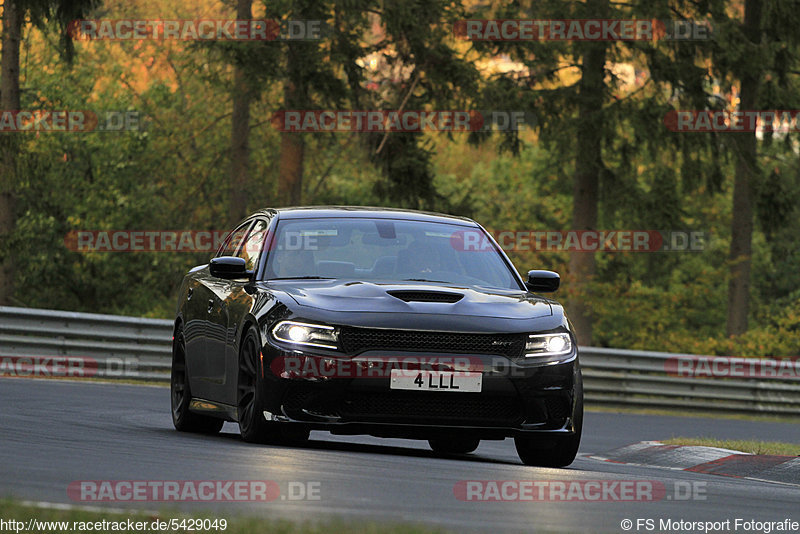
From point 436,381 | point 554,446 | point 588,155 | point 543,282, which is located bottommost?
point 554,446

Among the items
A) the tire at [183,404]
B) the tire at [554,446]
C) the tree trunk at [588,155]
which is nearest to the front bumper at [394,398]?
the tire at [554,446]

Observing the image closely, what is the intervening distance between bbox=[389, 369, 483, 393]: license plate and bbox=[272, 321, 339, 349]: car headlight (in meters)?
0.43

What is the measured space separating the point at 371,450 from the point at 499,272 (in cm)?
156

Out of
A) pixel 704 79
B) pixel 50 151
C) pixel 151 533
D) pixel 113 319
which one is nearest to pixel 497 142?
pixel 704 79

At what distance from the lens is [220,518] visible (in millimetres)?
6125

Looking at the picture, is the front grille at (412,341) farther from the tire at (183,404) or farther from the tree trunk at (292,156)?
the tree trunk at (292,156)

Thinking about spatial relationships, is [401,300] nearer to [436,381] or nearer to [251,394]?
[436,381]

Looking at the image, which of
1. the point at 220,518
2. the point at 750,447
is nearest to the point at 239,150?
the point at 750,447

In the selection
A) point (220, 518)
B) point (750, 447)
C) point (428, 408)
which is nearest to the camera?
point (220, 518)

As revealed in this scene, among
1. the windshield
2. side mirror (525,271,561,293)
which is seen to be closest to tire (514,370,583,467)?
side mirror (525,271,561,293)

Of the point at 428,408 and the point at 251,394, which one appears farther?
the point at 251,394

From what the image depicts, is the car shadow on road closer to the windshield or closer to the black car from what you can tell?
the black car

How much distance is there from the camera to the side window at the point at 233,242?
1236 centimetres

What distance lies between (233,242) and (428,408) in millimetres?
3419
